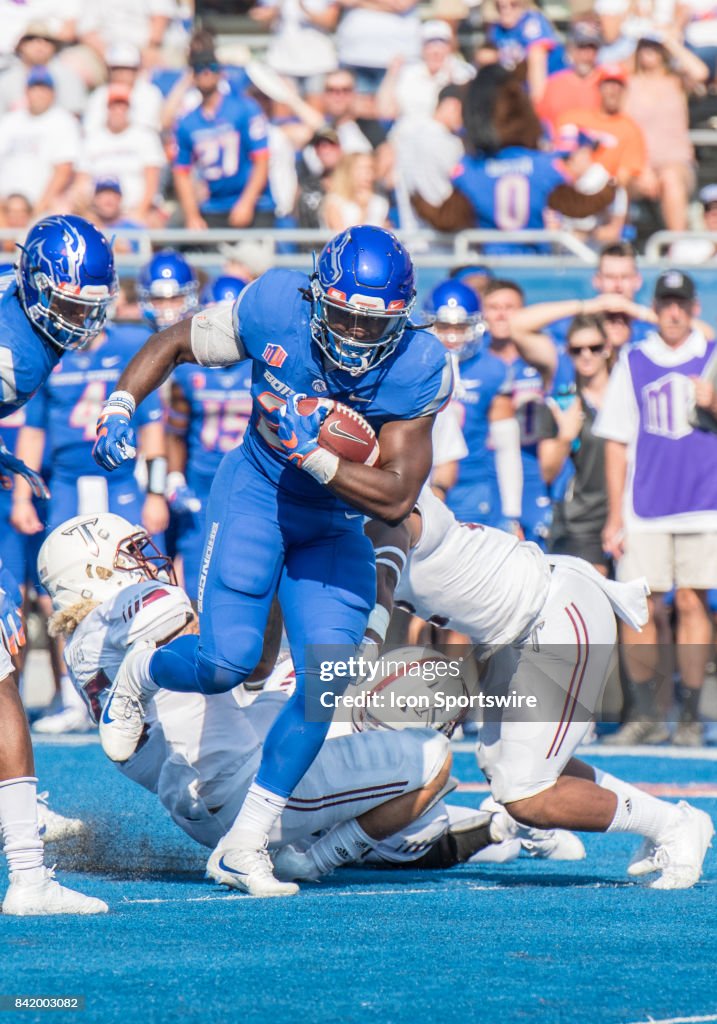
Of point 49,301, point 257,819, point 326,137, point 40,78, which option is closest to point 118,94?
point 40,78

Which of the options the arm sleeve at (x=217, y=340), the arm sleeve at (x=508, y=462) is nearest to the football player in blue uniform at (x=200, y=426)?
the arm sleeve at (x=508, y=462)

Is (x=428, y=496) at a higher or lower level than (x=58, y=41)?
lower

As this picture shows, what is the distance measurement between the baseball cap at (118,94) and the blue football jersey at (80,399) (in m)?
3.98

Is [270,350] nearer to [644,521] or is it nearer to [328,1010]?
[328,1010]

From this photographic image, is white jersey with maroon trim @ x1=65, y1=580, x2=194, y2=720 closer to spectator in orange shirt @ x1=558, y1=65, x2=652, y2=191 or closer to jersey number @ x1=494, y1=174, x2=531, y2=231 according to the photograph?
jersey number @ x1=494, y1=174, x2=531, y2=231

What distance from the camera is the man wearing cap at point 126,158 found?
1228 centimetres

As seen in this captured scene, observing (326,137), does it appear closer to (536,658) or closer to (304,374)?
(304,374)

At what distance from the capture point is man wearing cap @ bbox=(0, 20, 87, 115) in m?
12.9

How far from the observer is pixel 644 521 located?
912 centimetres

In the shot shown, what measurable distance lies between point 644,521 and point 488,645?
4150 mm

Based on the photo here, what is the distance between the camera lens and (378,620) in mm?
5281

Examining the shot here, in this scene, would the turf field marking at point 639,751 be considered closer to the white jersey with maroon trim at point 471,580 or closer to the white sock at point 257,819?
the white jersey with maroon trim at point 471,580

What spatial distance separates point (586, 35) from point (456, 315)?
437 centimetres

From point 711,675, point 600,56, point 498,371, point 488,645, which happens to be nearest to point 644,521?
point 498,371
